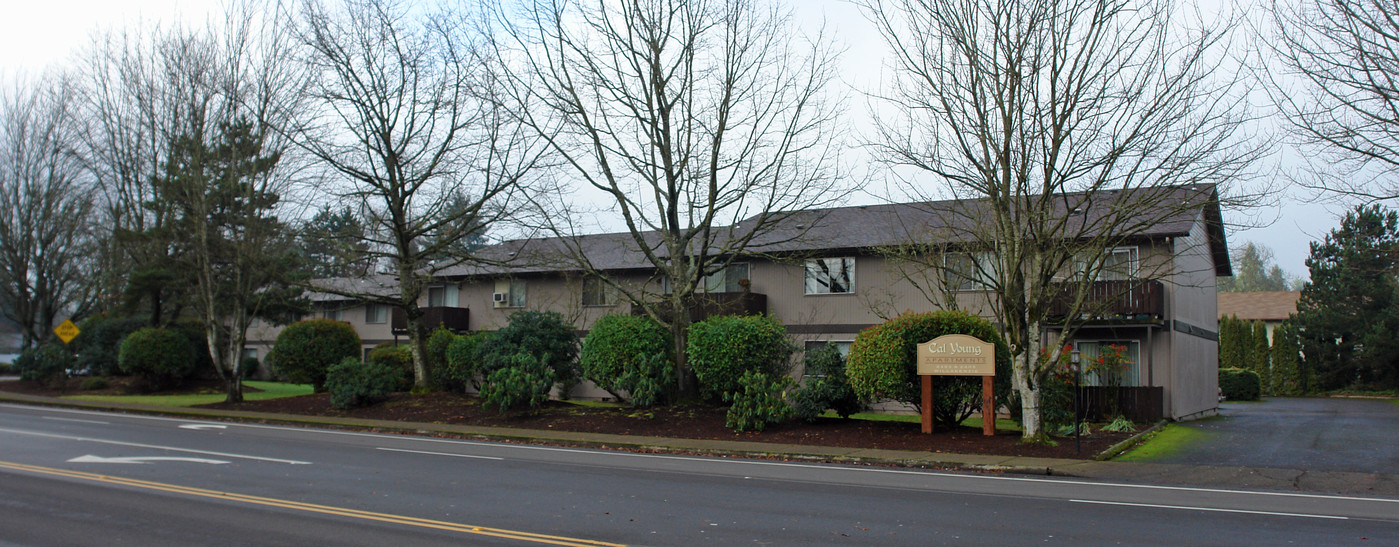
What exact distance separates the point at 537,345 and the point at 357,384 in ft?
18.1

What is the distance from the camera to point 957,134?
16391 mm

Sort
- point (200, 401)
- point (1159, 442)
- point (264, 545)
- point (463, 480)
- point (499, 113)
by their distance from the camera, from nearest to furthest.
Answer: point (264, 545) → point (463, 480) → point (1159, 442) → point (499, 113) → point (200, 401)

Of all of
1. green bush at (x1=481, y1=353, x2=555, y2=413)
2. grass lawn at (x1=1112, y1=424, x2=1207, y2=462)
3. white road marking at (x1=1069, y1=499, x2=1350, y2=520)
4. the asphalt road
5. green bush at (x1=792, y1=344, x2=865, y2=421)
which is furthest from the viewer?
green bush at (x1=481, y1=353, x2=555, y2=413)

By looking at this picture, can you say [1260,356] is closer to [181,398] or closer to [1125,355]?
[1125,355]

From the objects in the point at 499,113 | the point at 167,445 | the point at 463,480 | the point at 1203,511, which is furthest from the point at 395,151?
the point at 1203,511


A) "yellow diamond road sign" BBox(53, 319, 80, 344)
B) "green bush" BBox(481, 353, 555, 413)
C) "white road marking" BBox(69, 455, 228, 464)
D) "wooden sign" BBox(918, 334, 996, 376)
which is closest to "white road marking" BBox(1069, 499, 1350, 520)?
"wooden sign" BBox(918, 334, 996, 376)

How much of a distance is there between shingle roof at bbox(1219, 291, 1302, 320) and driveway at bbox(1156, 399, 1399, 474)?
1145 inches

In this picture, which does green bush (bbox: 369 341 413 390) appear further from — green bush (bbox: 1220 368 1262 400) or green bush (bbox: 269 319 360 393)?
green bush (bbox: 1220 368 1262 400)

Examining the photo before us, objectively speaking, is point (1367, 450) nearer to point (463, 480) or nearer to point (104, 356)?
point (463, 480)

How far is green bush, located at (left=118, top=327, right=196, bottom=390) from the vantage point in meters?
33.4

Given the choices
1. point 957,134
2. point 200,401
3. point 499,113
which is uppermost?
point 499,113

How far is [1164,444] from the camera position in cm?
1712

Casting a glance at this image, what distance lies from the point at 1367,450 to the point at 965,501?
1079cm

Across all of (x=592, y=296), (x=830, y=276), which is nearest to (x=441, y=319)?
(x=592, y=296)
